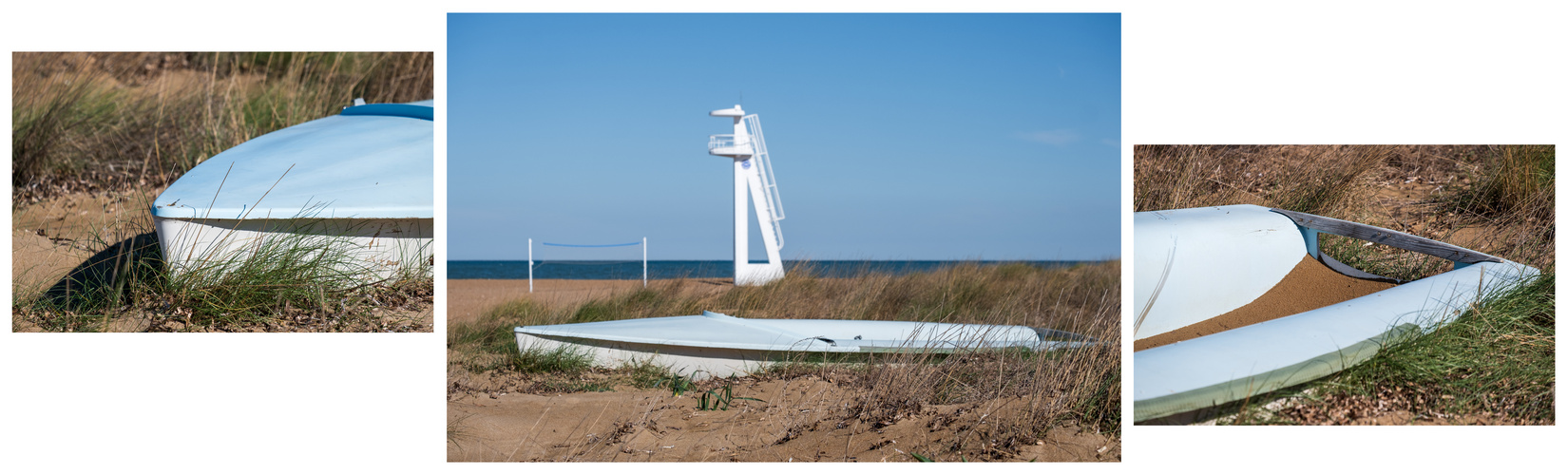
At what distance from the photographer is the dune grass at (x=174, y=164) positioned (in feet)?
8.38

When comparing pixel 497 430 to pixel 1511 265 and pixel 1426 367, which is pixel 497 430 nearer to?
pixel 1426 367

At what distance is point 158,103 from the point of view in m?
4.64

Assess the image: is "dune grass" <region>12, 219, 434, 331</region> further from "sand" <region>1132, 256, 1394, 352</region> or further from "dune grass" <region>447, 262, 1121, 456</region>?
"sand" <region>1132, 256, 1394, 352</region>

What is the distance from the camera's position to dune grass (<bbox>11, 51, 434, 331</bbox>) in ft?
8.38

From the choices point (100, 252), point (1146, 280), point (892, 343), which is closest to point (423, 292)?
point (100, 252)

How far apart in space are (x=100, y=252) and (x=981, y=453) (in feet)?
10.8

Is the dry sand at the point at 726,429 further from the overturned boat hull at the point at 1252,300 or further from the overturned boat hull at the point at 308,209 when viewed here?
the overturned boat hull at the point at 308,209

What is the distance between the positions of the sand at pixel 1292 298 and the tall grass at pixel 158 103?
14.8ft

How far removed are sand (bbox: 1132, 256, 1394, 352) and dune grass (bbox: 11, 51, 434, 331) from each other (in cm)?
259

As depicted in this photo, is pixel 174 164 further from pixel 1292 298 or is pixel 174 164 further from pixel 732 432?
pixel 1292 298

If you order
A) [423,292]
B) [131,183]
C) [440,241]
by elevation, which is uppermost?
[131,183]

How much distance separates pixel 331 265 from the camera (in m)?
2.58

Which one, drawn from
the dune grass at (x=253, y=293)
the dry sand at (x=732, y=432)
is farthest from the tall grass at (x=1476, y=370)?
the dune grass at (x=253, y=293)

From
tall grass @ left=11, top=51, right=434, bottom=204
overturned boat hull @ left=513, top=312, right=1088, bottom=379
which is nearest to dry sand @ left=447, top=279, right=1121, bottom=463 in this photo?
overturned boat hull @ left=513, top=312, right=1088, bottom=379
